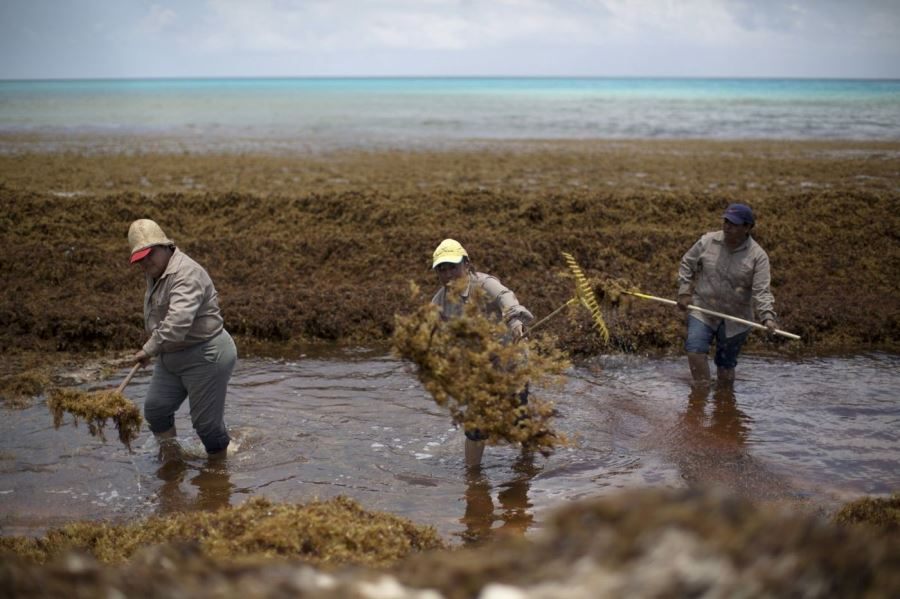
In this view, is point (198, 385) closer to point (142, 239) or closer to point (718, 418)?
point (142, 239)

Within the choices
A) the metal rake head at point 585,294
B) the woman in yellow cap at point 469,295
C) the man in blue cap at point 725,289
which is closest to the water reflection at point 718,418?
the man in blue cap at point 725,289

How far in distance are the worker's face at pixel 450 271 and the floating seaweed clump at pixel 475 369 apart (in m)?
0.52

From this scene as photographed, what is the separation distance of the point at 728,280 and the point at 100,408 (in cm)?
590

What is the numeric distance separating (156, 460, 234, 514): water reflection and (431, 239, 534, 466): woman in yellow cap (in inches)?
79.7

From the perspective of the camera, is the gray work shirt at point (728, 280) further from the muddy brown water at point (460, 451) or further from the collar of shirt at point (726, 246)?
the muddy brown water at point (460, 451)

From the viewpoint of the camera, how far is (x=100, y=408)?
6637mm

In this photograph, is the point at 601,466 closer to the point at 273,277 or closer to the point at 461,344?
the point at 461,344

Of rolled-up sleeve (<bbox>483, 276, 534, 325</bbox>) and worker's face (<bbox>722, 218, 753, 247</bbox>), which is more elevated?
worker's face (<bbox>722, 218, 753, 247</bbox>)

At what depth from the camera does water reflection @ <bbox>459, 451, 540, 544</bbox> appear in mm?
5973

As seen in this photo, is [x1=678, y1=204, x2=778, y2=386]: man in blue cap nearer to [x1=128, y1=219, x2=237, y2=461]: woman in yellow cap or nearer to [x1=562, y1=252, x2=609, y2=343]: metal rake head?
[x1=562, y1=252, x2=609, y2=343]: metal rake head

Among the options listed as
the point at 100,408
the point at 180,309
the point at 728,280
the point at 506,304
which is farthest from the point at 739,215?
the point at 100,408

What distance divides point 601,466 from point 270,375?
4.22 m

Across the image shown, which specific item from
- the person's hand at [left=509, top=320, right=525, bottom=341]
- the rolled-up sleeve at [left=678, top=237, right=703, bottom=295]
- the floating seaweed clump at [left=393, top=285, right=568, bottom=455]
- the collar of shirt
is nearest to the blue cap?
the collar of shirt

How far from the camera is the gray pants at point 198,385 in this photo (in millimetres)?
6957
